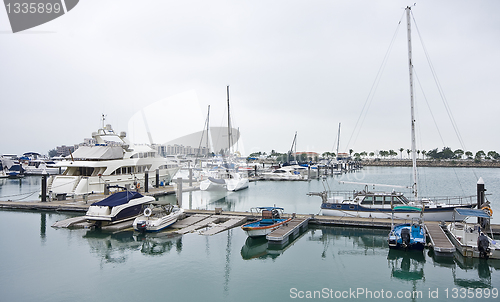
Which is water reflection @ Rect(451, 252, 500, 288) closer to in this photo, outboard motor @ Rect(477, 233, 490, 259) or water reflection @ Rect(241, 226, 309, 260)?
outboard motor @ Rect(477, 233, 490, 259)

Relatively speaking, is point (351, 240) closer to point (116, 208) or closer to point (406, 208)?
point (406, 208)

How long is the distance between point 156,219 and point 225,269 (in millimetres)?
7234

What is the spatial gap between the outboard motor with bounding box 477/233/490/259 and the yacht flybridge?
26.9 metres

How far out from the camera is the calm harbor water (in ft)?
35.8

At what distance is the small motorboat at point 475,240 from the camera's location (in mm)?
13336

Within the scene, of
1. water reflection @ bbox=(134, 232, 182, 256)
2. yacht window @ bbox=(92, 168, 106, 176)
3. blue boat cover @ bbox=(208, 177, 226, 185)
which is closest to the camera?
water reflection @ bbox=(134, 232, 182, 256)

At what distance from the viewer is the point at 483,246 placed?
1331 centimetres

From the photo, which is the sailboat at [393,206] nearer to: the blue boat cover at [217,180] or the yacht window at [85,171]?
the blue boat cover at [217,180]

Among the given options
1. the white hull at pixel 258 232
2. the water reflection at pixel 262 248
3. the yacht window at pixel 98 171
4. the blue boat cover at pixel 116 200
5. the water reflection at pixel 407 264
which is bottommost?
the water reflection at pixel 407 264

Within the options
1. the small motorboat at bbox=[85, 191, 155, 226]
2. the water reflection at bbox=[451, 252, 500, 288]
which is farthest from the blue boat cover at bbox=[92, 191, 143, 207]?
the water reflection at bbox=[451, 252, 500, 288]

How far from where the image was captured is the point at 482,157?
476 ft

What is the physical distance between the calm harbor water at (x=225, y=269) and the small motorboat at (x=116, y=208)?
943 millimetres

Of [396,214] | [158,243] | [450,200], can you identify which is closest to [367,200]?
[396,214]

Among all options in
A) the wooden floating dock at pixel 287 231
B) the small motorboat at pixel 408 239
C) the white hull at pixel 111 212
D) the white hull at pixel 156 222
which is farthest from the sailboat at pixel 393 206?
the white hull at pixel 111 212
